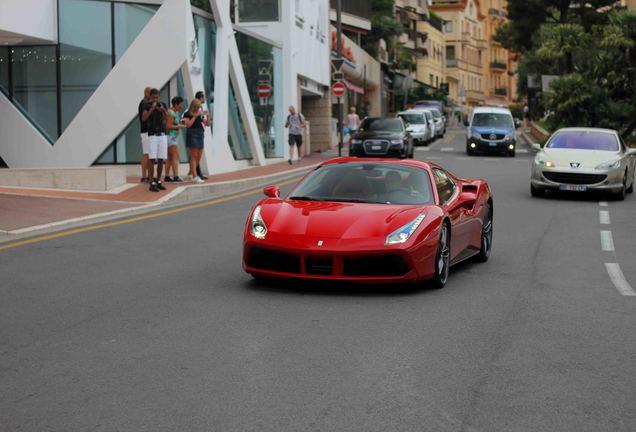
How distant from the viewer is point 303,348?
6984 millimetres

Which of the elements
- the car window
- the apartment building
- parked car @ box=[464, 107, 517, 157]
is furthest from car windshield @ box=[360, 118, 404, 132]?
the apartment building

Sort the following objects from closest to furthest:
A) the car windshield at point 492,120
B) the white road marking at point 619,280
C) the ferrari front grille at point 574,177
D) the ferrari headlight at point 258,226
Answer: the ferrari headlight at point 258,226, the white road marking at point 619,280, the ferrari front grille at point 574,177, the car windshield at point 492,120

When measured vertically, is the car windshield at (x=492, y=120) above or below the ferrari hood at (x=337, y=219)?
above

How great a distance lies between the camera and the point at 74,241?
44.2ft

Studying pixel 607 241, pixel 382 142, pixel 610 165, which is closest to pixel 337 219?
pixel 607 241

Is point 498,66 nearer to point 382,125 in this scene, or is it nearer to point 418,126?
point 418,126

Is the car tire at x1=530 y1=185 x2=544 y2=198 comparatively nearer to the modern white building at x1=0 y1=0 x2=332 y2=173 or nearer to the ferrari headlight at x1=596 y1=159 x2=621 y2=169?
the ferrari headlight at x1=596 y1=159 x2=621 y2=169

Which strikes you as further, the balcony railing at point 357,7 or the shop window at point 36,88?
the balcony railing at point 357,7

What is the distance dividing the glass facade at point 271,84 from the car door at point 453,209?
23294mm

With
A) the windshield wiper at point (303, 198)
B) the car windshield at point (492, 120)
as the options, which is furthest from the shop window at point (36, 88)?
the car windshield at point (492, 120)

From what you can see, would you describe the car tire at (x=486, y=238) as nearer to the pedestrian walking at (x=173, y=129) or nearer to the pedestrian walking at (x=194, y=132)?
the pedestrian walking at (x=173, y=129)

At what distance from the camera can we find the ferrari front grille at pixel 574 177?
2039 centimetres

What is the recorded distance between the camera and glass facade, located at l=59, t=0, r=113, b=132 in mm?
26031

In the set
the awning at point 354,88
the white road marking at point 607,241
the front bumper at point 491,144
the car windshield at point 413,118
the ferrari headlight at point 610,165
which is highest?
the awning at point 354,88
